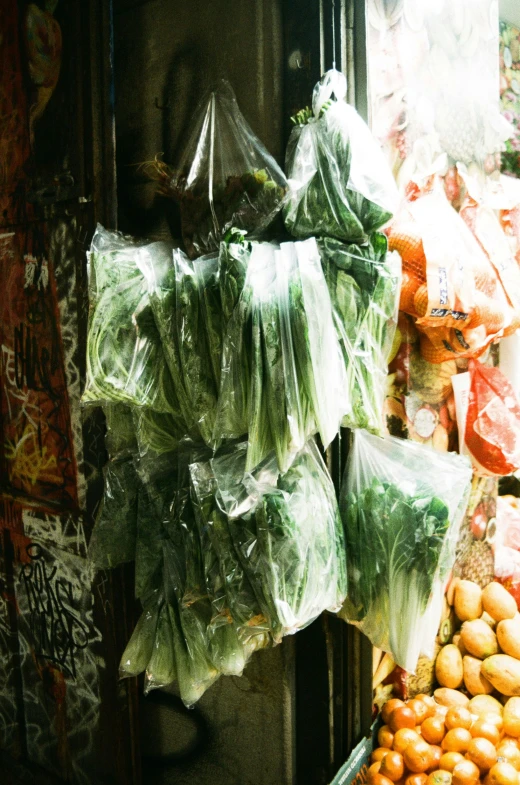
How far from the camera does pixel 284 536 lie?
1658mm

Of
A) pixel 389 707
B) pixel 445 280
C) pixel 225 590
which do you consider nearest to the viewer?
pixel 225 590

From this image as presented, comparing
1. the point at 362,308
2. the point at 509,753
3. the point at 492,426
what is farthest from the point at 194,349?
the point at 509,753

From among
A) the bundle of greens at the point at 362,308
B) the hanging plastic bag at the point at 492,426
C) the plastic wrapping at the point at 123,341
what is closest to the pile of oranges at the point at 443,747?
the hanging plastic bag at the point at 492,426

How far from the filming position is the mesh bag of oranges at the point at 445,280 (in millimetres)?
2004

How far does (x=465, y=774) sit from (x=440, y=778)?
0.09m

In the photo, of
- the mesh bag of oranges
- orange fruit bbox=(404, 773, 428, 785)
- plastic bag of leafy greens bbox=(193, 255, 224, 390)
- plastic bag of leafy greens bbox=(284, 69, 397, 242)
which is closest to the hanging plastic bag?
the mesh bag of oranges

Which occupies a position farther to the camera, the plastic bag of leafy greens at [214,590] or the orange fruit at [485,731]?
the orange fruit at [485,731]

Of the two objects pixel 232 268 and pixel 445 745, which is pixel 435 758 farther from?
pixel 232 268

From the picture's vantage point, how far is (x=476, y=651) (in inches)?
104

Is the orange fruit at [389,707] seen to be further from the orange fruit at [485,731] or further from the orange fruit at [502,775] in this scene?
the orange fruit at [502,775]

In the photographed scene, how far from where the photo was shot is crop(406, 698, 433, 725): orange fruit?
2.36 metres

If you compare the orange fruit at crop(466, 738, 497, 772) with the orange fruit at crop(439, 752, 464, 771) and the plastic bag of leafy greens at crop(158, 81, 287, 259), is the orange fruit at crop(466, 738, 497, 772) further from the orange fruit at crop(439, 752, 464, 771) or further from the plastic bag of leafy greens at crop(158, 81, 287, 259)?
the plastic bag of leafy greens at crop(158, 81, 287, 259)

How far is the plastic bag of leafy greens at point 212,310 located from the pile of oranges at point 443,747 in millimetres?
1555

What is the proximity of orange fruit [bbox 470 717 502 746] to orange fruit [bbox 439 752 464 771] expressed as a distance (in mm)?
111
